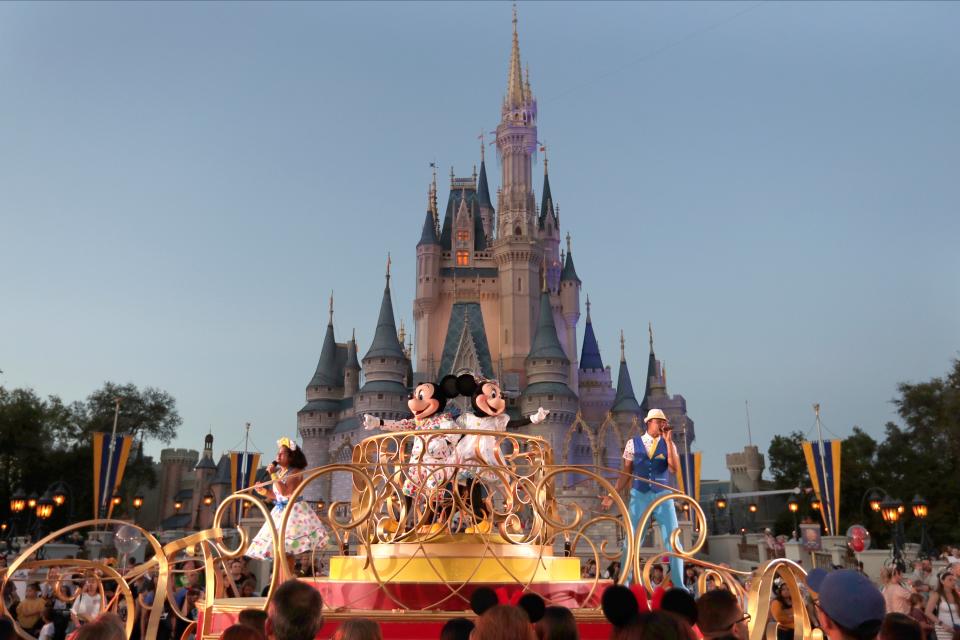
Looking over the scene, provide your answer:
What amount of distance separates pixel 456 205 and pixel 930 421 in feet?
125

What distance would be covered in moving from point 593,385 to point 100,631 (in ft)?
190

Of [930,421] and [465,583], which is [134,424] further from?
[465,583]

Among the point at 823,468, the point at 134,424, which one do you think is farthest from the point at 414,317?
the point at 823,468

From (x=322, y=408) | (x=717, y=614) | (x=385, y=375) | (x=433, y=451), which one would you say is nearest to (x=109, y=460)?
(x=433, y=451)

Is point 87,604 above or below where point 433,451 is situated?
below

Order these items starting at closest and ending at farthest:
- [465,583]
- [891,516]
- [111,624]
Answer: [111,624]
[465,583]
[891,516]

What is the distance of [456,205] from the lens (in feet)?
208

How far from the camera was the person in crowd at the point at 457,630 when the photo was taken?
3045 millimetres

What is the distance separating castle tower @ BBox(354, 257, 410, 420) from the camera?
51.2 m

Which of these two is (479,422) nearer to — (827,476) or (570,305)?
(827,476)

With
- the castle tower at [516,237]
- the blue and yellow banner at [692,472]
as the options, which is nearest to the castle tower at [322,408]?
the castle tower at [516,237]

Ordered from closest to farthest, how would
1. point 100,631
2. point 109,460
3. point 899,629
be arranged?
point 100,631, point 899,629, point 109,460

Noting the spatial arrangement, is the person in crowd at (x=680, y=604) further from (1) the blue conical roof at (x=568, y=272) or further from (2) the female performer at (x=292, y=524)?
(1) the blue conical roof at (x=568, y=272)

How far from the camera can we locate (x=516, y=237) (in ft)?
195
